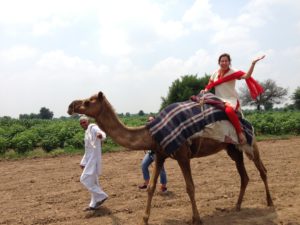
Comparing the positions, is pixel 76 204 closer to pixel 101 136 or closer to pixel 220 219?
pixel 101 136

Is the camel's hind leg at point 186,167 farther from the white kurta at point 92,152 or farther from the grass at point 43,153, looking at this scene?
the grass at point 43,153

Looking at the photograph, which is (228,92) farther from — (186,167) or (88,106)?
(88,106)

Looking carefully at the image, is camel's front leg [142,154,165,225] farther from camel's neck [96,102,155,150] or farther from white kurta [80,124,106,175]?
white kurta [80,124,106,175]

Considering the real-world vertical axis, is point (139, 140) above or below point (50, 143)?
above

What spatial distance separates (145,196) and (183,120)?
2943 mm

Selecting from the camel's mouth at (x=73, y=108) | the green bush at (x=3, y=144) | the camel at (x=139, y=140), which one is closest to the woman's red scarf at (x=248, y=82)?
the camel at (x=139, y=140)

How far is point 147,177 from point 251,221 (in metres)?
3.29

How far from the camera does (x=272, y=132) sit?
24.3 m

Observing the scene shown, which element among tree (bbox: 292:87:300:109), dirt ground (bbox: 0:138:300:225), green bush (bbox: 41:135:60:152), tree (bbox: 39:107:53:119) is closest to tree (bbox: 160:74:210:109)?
tree (bbox: 292:87:300:109)

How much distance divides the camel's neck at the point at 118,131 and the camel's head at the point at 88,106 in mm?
88

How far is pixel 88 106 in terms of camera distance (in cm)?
625

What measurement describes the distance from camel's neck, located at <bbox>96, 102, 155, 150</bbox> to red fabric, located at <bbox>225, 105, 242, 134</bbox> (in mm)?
1534

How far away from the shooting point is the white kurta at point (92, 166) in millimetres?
7777

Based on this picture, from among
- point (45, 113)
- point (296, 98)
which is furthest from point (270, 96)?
point (45, 113)
